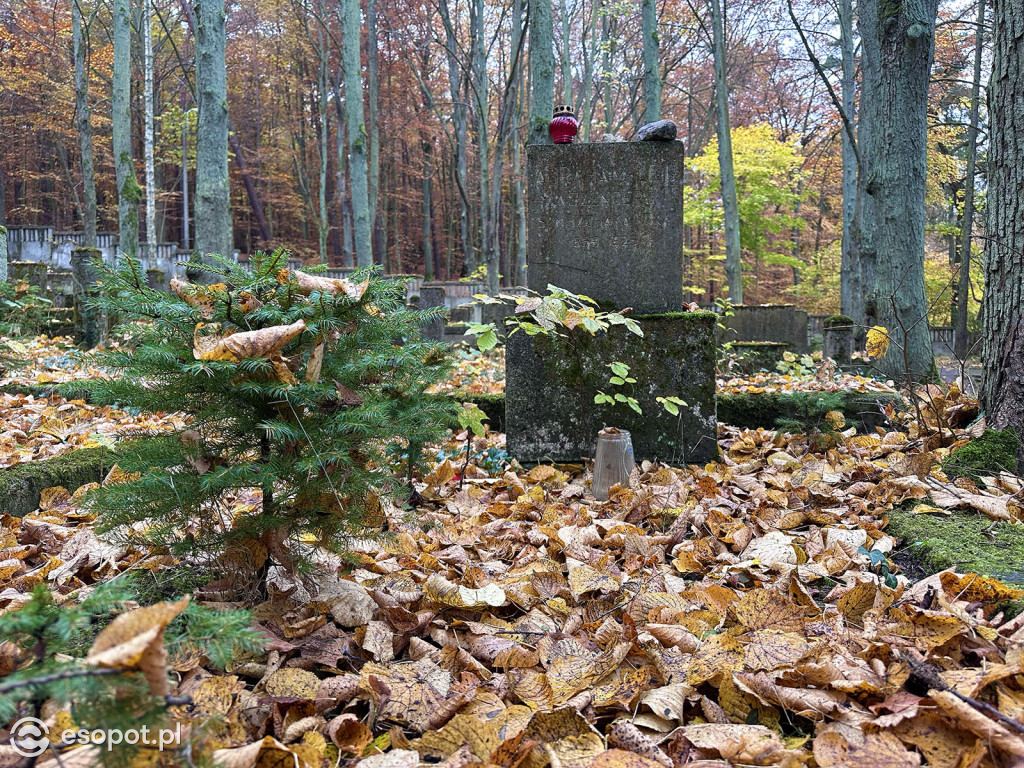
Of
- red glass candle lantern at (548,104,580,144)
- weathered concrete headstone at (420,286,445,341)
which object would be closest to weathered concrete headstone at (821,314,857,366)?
weathered concrete headstone at (420,286,445,341)

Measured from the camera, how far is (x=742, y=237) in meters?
21.7

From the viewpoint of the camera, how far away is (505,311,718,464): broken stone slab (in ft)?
13.6

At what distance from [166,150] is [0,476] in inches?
1174

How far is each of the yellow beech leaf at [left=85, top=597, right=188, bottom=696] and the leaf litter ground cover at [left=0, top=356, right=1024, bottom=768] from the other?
0.02 metres

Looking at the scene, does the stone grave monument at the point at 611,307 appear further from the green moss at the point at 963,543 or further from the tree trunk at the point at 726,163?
the tree trunk at the point at 726,163

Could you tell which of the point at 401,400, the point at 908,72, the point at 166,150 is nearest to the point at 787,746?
the point at 401,400

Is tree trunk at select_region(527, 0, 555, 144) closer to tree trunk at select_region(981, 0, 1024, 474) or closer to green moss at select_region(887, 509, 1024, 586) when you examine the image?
tree trunk at select_region(981, 0, 1024, 474)

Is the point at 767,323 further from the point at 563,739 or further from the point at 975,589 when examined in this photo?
the point at 563,739

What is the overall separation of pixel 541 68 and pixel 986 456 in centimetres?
736

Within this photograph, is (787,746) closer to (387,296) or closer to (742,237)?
(387,296)

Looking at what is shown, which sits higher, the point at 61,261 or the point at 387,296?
the point at 61,261

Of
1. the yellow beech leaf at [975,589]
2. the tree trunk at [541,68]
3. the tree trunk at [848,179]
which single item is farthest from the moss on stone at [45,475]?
the tree trunk at [848,179]

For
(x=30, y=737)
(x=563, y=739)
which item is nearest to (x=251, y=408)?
(x=30, y=737)

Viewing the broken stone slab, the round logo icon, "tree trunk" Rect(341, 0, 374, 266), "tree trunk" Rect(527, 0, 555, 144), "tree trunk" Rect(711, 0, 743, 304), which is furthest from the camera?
"tree trunk" Rect(711, 0, 743, 304)
